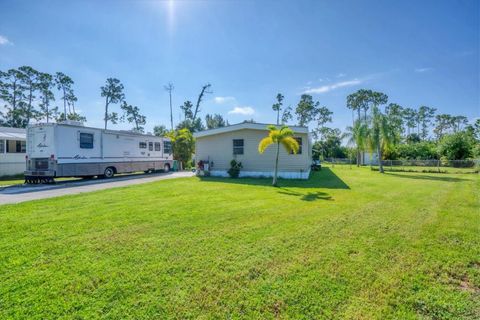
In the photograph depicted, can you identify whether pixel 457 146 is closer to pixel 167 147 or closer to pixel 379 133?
pixel 379 133

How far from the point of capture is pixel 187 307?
2244 mm

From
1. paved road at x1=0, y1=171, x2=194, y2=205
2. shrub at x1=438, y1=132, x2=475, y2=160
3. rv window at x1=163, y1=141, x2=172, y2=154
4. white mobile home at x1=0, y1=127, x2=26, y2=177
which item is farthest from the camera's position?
shrub at x1=438, y1=132, x2=475, y2=160

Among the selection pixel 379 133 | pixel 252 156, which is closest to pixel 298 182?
pixel 252 156

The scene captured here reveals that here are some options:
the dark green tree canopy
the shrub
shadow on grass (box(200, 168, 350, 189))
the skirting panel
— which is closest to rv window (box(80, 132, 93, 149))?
shadow on grass (box(200, 168, 350, 189))

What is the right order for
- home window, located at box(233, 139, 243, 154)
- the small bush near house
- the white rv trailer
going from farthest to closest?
1. home window, located at box(233, 139, 243, 154)
2. the small bush near house
3. the white rv trailer

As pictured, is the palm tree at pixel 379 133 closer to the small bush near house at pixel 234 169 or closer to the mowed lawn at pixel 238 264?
the small bush near house at pixel 234 169

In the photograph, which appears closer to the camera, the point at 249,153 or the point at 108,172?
the point at 108,172

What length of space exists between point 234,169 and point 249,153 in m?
1.41

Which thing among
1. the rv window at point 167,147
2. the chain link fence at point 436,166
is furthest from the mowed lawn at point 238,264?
the chain link fence at point 436,166

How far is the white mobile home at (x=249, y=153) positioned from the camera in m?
13.5

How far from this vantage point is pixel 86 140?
12.0 m

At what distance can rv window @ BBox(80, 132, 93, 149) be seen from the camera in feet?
38.6

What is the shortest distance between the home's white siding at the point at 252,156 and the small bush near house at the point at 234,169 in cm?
37

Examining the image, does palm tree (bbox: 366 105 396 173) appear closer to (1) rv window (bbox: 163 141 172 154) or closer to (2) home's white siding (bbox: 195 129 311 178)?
(2) home's white siding (bbox: 195 129 311 178)
